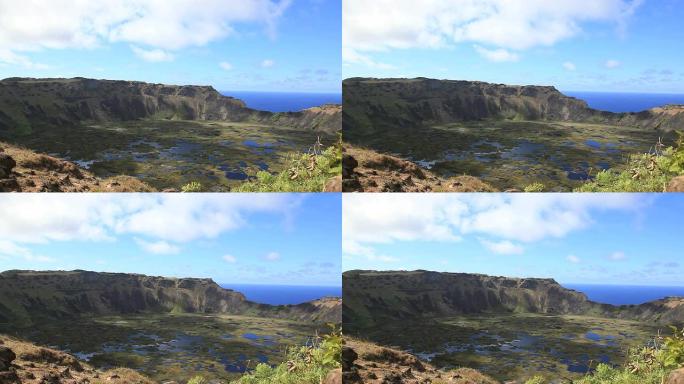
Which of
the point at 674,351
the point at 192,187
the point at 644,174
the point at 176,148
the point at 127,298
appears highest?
the point at 176,148

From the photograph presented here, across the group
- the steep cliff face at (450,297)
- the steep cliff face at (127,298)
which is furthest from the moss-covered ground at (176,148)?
the steep cliff face at (450,297)

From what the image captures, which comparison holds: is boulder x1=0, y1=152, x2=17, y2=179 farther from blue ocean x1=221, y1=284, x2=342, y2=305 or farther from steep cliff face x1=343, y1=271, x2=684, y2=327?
steep cliff face x1=343, y1=271, x2=684, y2=327

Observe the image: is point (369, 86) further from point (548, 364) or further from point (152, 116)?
point (548, 364)

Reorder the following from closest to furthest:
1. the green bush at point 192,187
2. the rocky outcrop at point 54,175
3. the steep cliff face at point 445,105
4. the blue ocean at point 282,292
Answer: the rocky outcrop at point 54,175 < the green bush at point 192,187 < the steep cliff face at point 445,105 < the blue ocean at point 282,292

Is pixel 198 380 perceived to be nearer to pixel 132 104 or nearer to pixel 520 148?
pixel 132 104

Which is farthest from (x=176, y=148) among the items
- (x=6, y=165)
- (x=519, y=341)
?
(x=519, y=341)

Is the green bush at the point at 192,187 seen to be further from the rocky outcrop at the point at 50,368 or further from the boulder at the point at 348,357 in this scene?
the boulder at the point at 348,357
